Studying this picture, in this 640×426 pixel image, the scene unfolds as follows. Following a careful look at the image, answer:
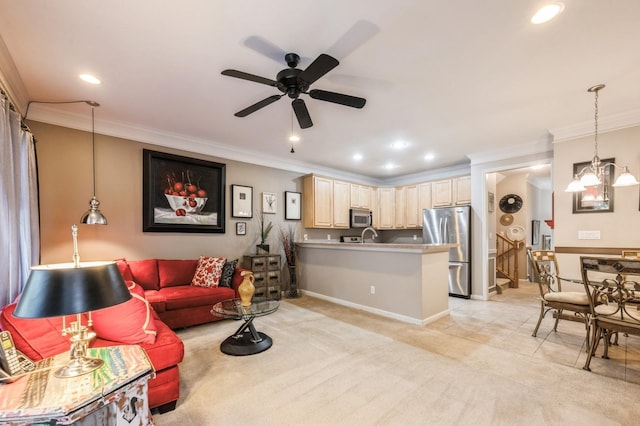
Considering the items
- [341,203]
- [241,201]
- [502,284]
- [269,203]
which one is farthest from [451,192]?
[241,201]

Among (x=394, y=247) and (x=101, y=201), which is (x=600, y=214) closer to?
(x=394, y=247)

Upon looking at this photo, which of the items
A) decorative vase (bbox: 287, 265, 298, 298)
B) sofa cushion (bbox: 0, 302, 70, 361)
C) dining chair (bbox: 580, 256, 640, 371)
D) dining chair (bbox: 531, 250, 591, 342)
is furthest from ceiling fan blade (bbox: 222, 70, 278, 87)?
decorative vase (bbox: 287, 265, 298, 298)

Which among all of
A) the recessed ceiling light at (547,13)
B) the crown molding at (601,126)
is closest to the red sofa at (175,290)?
the recessed ceiling light at (547,13)

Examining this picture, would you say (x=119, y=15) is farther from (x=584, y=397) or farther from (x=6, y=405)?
(x=584, y=397)

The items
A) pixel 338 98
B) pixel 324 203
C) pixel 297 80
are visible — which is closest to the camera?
pixel 297 80

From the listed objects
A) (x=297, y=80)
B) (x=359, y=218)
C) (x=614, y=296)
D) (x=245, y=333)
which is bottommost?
(x=245, y=333)

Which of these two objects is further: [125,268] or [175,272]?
[175,272]

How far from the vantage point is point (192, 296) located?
3.57m

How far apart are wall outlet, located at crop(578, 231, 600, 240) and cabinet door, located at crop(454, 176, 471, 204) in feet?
6.18

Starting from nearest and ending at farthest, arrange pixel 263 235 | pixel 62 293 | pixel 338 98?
1. pixel 62 293
2. pixel 338 98
3. pixel 263 235

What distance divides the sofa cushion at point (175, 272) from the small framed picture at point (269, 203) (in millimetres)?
1667

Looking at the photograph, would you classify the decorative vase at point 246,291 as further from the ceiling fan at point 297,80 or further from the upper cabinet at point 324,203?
the upper cabinet at point 324,203

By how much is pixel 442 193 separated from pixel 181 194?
510 centimetres

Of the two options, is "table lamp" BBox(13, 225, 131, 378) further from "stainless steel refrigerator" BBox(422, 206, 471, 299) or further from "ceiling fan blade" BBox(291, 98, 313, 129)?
"stainless steel refrigerator" BBox(422, 206, 471, 299)
